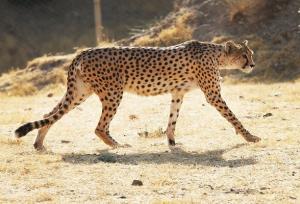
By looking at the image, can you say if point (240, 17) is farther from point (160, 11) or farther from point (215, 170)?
point (215, 170)

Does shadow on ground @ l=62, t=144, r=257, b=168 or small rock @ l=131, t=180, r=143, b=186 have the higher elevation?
shadow on ground @ l=62, t=144, r=257, b=168

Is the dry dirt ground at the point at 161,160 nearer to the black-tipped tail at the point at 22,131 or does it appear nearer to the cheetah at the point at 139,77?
the black-tipped tail at the point at 22,131

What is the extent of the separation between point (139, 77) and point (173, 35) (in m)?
10.6

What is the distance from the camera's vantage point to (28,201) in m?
6.74

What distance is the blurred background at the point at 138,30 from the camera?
18219 millimetres

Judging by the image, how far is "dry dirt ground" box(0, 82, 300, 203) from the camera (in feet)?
22.9

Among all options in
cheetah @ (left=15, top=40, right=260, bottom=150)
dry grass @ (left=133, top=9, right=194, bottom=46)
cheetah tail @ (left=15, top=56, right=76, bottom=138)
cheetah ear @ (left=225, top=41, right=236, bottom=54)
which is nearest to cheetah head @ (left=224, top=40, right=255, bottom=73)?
cheetah ear @ (left=225, top=41, right=236, bottom=54)

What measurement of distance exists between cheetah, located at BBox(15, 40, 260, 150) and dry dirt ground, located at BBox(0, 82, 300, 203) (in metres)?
0.39

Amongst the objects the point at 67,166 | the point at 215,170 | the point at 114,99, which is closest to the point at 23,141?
the point at 114,99

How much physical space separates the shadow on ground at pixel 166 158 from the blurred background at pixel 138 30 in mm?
7800

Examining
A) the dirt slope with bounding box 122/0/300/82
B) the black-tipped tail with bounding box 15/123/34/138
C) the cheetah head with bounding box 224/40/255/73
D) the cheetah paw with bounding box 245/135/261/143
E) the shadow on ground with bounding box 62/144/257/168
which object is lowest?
the shadow on ground with bounding box 62/144/257/168

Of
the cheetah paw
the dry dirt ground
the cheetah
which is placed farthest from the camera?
the cheetah paw

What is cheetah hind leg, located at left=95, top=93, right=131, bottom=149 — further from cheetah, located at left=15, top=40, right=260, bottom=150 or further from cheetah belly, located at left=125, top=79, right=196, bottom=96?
cheetah belly, located at left=125, top=79, right=196, bottom=96

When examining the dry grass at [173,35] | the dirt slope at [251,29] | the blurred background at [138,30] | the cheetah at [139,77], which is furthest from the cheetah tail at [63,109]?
the dry grass at [173,35]
